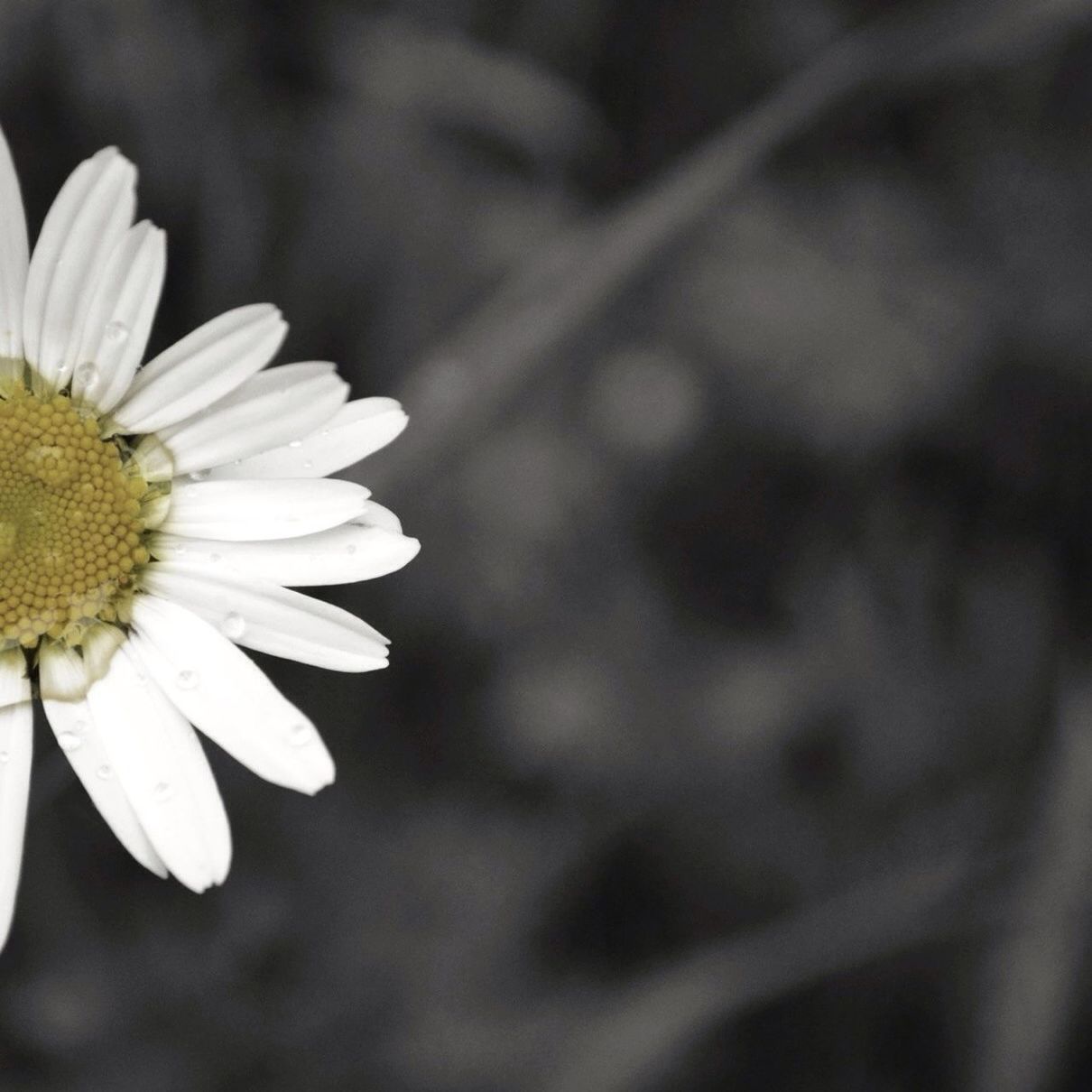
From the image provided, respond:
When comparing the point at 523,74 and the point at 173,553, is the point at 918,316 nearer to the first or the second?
the point at 523,74

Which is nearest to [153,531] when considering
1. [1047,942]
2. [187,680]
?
[187,680]

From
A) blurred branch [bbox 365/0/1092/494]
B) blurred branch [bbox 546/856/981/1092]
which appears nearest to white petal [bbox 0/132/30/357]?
blurred branch [bbox 365/0/1092/494]

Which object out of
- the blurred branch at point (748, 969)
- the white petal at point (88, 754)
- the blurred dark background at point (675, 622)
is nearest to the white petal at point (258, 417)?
the white petal at point (88, 754)

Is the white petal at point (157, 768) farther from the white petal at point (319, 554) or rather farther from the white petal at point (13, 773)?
the white petal at point (319, 554)

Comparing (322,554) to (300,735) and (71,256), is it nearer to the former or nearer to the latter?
(300,735)

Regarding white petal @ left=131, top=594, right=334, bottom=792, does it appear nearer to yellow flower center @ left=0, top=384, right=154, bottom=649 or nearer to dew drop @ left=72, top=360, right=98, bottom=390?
yellow flower center @ left=0, top=384, right=154, bottom=649

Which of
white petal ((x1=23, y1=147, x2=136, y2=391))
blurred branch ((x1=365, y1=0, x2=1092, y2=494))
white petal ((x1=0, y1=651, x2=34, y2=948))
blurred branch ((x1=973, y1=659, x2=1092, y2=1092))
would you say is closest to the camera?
white petal ((x1=23, y1=147, x2=136, y2=391))

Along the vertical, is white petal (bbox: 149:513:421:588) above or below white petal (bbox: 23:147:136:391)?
below
